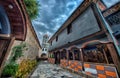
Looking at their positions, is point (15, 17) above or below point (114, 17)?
below

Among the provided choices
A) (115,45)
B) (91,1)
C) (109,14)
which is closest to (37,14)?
(91,1)

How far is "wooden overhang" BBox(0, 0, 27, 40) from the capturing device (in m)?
1.34

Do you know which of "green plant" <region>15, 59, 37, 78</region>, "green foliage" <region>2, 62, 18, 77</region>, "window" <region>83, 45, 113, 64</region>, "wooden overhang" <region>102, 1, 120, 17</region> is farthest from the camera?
"window" <region>83, 45, 113, 64</region>

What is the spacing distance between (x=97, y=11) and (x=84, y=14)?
1.62 metres

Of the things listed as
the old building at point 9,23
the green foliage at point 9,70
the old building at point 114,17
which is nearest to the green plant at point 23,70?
the green foliage at point 9,70

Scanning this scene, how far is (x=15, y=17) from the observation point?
1.52m

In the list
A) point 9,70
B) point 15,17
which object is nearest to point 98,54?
point 9,70

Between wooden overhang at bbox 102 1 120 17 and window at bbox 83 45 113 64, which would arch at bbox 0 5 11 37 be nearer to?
wooden overhang at bbox 102 1 120 17

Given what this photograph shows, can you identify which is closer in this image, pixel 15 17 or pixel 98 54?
pixel 15 17

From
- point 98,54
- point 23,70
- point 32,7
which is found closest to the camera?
point 23,70

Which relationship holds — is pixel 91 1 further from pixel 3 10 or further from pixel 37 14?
pixel 37 14

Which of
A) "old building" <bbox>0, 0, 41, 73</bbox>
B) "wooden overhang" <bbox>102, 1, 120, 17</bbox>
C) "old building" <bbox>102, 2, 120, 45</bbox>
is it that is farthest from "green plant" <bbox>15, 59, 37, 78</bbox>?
"wooden overhang" <bbox>102, 1, 120, 17</bbox>

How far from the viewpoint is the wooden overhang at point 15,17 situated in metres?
1.34

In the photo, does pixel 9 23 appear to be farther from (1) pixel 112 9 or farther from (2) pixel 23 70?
(1) pixel 112 9
